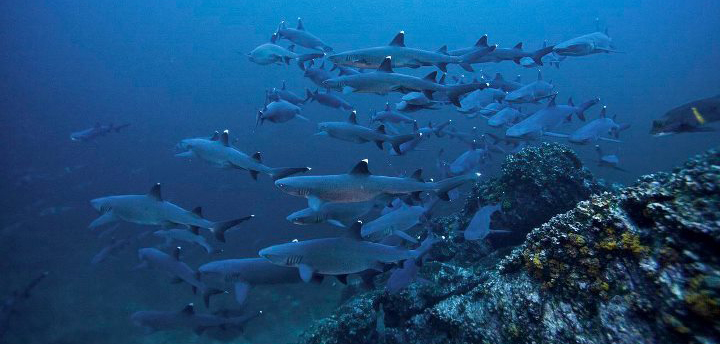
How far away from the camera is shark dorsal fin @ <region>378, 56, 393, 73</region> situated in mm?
6520

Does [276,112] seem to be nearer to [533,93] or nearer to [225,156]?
[225,156]

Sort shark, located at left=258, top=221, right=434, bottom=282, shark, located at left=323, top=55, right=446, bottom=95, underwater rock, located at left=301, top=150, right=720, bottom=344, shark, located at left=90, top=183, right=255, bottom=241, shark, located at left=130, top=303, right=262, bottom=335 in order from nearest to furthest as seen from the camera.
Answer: underwater rock, located at left=301, top=150, right=720, bottom=344
shark, located at left=258, top=221, right=434, bottom=282
shark, located at left=90, top=183, right=255, bottom=241
shark, located at left=323, top=55, right=446, bottom=95
shark, located at left=130, top=303, right=262, bottom=335

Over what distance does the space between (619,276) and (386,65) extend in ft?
17.0

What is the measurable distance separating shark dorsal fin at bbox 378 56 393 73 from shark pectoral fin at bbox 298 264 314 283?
403cm

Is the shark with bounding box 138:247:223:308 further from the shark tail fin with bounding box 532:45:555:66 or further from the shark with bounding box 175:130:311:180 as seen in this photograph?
the shark tail fin with bounding box 532:45:555:66

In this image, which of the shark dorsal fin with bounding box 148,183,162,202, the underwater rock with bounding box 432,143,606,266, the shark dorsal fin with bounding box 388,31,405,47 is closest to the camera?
the shark dorsal fin with bounding box 148,183,162,202

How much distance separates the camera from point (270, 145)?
26797mm

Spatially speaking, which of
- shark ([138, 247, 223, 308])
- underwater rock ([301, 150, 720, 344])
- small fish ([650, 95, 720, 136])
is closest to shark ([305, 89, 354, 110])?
shark ([138, 247, 223, 308])

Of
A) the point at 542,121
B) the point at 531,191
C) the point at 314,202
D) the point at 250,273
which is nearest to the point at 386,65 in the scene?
the point at 314,202

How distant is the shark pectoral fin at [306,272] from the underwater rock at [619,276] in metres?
2.15

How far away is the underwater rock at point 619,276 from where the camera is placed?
210 centimetres

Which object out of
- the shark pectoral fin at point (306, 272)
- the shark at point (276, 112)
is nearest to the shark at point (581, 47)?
the shark at point (276, 112)

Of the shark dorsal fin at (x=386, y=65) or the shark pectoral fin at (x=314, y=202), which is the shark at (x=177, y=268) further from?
the shark dorsal fin at (x=386, y=65)

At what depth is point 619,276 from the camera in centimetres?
254
